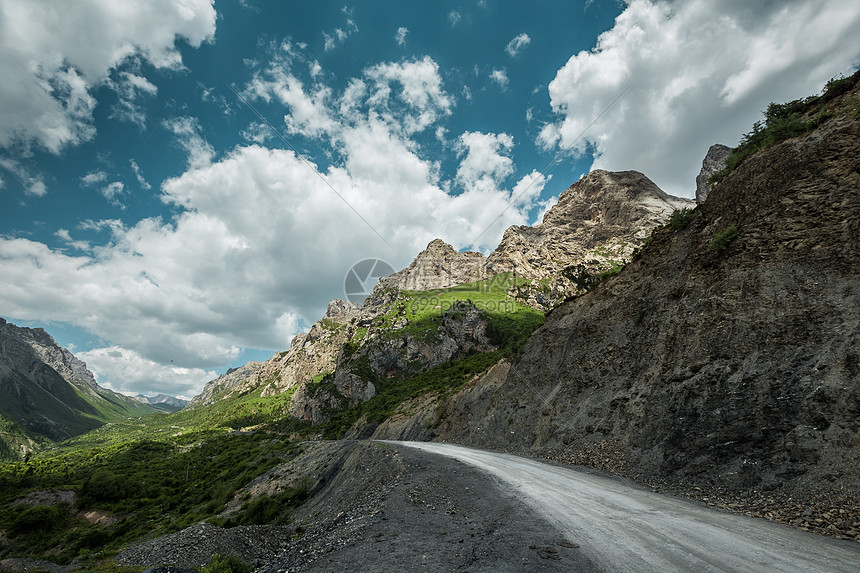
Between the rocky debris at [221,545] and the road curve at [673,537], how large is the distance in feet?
35.9

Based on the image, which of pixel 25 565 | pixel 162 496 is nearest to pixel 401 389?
pixel 162 496

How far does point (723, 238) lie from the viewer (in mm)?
17922

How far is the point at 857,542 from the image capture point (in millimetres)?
7449

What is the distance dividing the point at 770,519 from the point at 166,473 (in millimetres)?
98849

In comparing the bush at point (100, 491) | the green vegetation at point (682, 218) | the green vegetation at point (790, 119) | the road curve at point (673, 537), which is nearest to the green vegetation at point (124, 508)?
the bush at point (100, 491)

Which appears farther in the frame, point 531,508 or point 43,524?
point 43,524

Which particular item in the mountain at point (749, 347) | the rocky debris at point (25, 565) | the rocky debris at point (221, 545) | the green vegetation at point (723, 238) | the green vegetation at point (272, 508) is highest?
the green vegetation at point (723, 238)

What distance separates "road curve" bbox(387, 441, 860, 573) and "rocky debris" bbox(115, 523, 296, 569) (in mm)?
10953

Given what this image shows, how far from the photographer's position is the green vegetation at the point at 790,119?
16728mm

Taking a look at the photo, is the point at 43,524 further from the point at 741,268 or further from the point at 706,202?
the point at 706,202

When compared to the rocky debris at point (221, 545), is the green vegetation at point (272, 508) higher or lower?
lower

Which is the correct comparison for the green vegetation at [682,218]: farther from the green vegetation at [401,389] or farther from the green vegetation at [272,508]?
the green vegetation at [272,508]

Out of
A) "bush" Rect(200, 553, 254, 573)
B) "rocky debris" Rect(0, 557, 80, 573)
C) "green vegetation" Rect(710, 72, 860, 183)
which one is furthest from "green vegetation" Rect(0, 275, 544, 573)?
"green vegetation" Rect(710, 72, 860, 183)

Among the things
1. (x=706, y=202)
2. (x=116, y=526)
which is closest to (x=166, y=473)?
(x=116, y=526)
